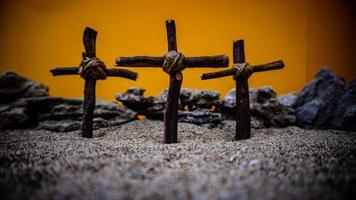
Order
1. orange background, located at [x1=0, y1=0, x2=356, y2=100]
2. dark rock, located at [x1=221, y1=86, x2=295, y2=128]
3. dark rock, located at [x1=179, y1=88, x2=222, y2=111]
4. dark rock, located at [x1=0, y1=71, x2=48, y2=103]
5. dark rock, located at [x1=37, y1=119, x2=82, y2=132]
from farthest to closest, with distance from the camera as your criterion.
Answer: orange background, located at [x1=0, y1=0, x2=356, y2=100]
dark rock, located at [x1=0, y1=71, x2=48, y2=103]
dark rock, located at [x1=179, y1=88, x2=222, y2=111]
dark rock, located at [x1=221, y1=86, x2=295, y2=128]
dark rock, located at [x1=37, y1=119, x2=82, y2=132]

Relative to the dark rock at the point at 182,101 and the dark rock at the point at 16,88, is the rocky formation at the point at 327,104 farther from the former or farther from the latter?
the dark rock at the point at 16,88

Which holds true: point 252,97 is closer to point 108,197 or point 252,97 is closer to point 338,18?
point 338,18

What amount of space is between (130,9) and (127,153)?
4224mm

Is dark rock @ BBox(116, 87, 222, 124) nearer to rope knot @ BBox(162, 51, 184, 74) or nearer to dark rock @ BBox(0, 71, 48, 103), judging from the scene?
rope knot @ BBox(162, 51, 184, 74)

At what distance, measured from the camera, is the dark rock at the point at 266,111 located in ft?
12.2

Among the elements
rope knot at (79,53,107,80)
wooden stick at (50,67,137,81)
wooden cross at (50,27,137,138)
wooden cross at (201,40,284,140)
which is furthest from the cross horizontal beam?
rope knot at (79,53,107,80)

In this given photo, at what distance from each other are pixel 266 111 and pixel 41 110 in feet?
13.5

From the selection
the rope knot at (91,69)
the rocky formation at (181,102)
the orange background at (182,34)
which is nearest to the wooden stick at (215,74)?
the rocky formation at (181,102)

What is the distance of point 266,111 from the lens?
3.76 m

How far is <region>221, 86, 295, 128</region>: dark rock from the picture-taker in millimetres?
3711

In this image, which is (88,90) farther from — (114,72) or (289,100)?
(289,100)

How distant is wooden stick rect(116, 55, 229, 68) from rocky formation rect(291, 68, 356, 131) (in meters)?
2.37

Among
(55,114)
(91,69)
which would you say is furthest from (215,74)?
(55,114)

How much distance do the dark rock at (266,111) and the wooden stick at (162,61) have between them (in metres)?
1.53
